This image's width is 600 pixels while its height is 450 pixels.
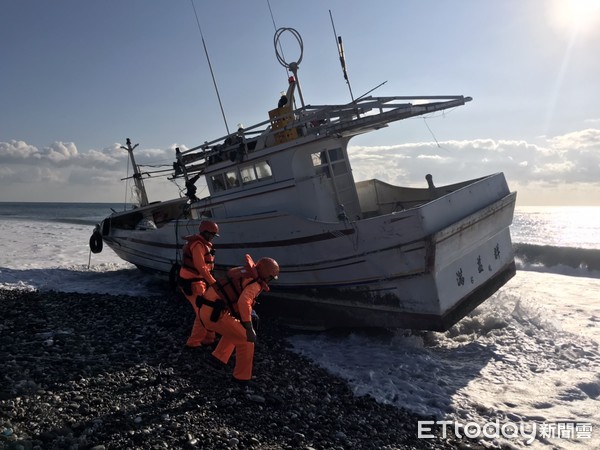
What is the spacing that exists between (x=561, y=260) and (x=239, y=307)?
20.0m

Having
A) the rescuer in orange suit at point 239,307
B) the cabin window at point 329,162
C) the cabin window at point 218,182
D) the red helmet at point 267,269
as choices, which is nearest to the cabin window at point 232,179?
the cabin window at point 218,182

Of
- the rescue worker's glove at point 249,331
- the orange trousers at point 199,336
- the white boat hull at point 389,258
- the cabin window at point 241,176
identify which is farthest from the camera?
A: the cabin window at point 241,176

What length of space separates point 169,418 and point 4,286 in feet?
27.8

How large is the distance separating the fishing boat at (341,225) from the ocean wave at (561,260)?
38.6 feet

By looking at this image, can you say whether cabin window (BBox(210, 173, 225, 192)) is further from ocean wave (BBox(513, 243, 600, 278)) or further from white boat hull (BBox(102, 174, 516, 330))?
ocean wave (BBox(513, 243, 600, 278))

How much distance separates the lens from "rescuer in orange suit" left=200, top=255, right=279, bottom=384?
18.0 ft

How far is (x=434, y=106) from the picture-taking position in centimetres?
852

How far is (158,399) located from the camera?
195 inches

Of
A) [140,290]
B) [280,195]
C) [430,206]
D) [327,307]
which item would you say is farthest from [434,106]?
[140,290]

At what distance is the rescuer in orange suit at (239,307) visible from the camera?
5473 mm

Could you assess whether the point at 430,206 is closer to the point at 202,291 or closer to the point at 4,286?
the point at 202,291

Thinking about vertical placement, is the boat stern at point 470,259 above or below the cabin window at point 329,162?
below
